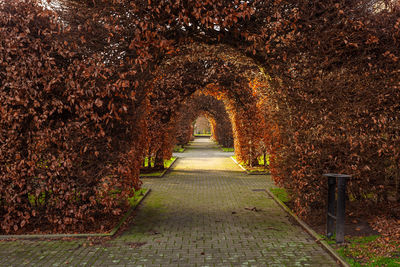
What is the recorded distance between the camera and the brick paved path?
483 centimetres

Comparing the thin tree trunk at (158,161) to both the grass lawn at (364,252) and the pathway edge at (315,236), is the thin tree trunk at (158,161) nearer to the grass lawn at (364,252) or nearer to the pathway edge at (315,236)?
the pathway edge at (315,236)

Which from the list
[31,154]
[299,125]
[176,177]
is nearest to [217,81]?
[176,177]

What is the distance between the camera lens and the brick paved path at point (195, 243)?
15.9 feet

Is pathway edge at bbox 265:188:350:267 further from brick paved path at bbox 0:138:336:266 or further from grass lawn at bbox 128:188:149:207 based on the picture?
grass lawn at bbox 128:188:149:207

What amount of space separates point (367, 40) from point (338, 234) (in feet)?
12.8

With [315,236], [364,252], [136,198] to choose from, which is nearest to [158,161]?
[136,198]

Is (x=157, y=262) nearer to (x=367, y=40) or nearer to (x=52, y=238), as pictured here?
(x=52, y=238)

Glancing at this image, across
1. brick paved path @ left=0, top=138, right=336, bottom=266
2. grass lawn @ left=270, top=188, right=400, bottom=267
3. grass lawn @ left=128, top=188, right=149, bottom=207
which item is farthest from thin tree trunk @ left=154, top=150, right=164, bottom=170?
grass lawn @ left=270, top=188, right=400, bottom=267

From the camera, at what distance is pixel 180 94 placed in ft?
50.2

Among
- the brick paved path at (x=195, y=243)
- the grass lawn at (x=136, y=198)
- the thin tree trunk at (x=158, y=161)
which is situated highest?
the thin tree trunk at (x=158, y=161)

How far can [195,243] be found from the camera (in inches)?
220

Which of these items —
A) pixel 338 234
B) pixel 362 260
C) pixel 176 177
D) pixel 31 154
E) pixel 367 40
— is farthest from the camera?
pixel 176 177

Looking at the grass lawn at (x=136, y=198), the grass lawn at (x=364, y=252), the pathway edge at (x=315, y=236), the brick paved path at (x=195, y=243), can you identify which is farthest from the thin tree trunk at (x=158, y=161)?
the grass lawn at (x=364, y=252)

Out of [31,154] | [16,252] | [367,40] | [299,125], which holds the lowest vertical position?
[16,252]
